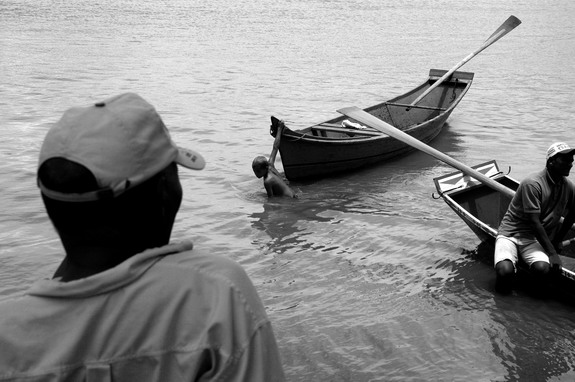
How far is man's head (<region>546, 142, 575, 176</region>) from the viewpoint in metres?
6.26

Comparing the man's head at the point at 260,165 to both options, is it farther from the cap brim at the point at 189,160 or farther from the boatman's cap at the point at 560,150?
the cap brim at the point at 189,160

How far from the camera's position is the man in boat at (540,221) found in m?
6.40

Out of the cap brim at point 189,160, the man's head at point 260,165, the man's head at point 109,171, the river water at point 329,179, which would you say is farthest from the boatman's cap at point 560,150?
the man's head at point 109,171

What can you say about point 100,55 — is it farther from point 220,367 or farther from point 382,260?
point 220,367

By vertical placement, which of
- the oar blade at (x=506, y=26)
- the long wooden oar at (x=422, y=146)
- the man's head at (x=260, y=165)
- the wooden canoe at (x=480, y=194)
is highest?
the oar blade at (x=506, y=26)

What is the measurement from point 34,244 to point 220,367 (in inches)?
292

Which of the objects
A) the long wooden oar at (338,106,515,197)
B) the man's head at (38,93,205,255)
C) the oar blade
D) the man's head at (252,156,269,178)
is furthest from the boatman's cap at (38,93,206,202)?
the oar blade

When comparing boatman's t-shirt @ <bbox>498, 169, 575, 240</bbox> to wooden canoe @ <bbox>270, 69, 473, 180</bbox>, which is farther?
wooden canoe @ <bbox>270, 69, 473, 180</bbox>

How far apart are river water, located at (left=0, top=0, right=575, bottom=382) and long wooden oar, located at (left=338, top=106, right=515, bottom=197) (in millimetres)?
895

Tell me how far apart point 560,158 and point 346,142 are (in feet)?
15.4

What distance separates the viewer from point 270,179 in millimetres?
9766

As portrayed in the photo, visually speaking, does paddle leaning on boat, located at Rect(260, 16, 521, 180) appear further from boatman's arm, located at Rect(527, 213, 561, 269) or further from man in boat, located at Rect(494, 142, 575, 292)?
boatman's arm, located at Rect(527, 213, 561, 269)

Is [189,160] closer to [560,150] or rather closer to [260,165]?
[560,150]

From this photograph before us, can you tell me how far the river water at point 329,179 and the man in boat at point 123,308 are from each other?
14.0ft
